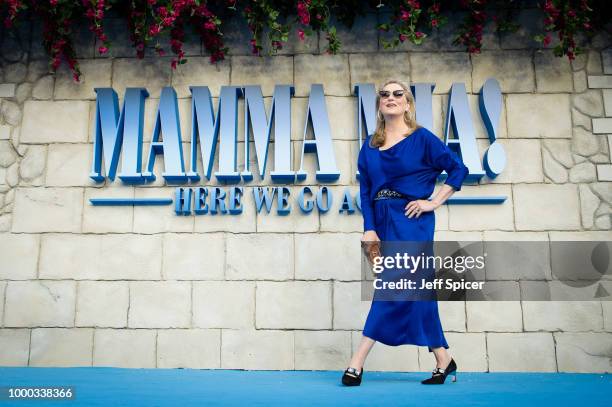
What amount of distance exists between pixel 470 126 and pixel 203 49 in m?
2.32

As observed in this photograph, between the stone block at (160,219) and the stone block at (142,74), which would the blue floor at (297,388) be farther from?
the stone block at (142,74)

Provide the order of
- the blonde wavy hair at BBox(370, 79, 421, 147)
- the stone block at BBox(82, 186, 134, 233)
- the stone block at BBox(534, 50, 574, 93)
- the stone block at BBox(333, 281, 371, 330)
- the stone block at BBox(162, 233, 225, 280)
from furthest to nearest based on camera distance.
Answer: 1. the stone block at BBox(534, 50, 574, 93)
2. the stone block at BBox(82, 186, 134, 233)
3. the stone block at BBox(162, 233, 225, 280)
4. the stone block at BBox(333, 281, 371, 330)
5. the blonde wavy hair at BBox(370, 79, 421, 147)

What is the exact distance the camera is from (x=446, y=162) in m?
3.48

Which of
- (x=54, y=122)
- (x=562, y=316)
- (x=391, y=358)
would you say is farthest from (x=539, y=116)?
(x=54, y=122)

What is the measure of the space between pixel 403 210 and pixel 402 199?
7 centimetres

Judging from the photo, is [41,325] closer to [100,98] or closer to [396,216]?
[100,98]

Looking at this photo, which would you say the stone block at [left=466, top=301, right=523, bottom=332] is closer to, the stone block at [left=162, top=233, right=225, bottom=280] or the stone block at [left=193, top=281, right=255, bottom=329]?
the stone block at [left=193, top=281, right=255, bottom=329]

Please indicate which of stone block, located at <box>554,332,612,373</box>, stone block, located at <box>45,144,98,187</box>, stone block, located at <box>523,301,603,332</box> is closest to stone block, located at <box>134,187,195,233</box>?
stone block, located at <box>45,144,98,187</box>

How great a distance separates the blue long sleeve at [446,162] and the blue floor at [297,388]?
3.90ft

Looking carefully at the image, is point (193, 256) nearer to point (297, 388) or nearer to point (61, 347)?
point (61, 347)

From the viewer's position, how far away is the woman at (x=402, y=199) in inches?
132

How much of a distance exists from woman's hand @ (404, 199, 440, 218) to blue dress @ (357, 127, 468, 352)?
29 mm

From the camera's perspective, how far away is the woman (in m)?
3.36

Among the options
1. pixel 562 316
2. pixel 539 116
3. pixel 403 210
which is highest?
pixel 539 116
